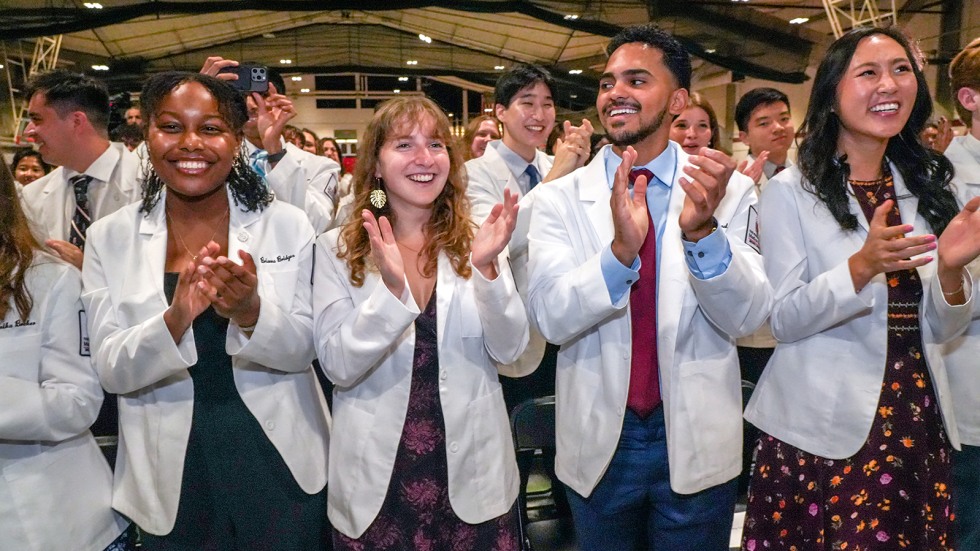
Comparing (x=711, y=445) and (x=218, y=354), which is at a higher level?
(x=218, y=354)

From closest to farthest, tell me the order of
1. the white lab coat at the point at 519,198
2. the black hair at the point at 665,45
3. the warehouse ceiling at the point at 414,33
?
the black hair at the point at 665,45
the white lab coat at the point at 519,198
the warehouse ceiling at the point at 414,33

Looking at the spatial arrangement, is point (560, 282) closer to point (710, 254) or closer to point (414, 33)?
point (710, 254)

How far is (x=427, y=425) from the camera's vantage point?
1659 mm

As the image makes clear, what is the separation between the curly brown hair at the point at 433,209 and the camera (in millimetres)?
1752

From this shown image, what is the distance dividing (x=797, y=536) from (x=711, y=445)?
354mm

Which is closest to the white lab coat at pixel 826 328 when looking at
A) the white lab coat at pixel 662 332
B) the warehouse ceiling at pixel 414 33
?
the white lab coat at pixel 662 332

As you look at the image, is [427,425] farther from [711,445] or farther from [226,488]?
[711,445]

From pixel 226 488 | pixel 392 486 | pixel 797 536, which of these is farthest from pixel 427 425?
pixel 797 536

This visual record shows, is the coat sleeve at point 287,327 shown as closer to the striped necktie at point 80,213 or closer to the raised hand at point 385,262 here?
the raised hand at point 385,262

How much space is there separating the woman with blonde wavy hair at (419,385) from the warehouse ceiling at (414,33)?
25.9ft

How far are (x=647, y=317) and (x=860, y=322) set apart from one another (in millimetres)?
515

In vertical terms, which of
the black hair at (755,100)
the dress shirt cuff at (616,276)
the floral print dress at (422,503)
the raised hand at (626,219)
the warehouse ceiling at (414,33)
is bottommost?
the floral print dress at (422,503)

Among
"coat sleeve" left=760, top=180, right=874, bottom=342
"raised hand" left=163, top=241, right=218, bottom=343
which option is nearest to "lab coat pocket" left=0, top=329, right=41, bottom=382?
"raised hand" left=163, top=241, right=218, bottom=343

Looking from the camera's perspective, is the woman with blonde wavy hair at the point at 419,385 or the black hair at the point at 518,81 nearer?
the woman with blonde wavy hair at the point at 419,385
